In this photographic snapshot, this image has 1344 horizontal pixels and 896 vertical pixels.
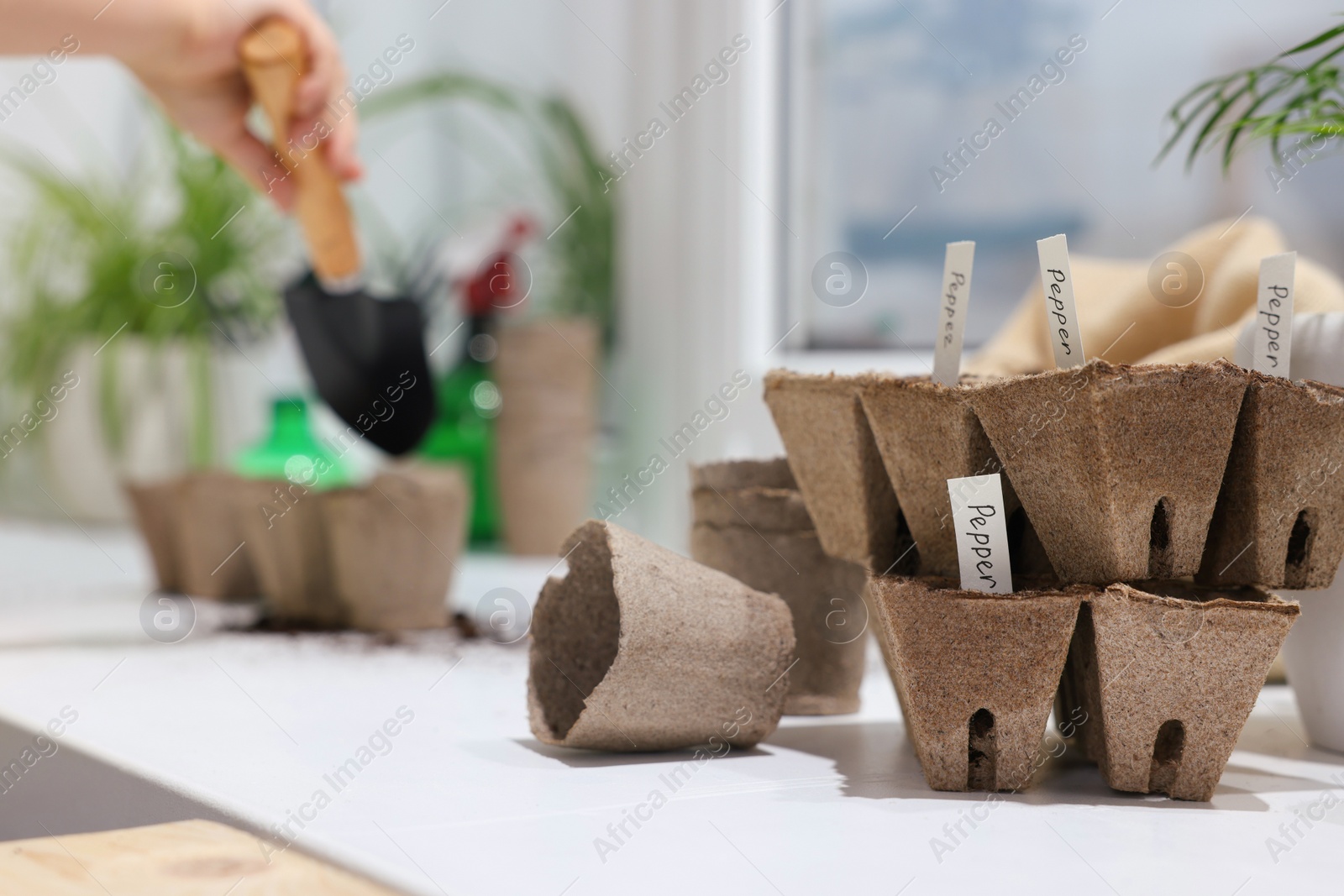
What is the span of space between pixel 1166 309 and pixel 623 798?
24.6 inches

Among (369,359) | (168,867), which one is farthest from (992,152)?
(168,867)

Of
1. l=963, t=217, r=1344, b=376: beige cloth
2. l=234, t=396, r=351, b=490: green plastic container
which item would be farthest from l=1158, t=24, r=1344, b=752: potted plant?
l=234, t=396, r=351, b=490: green plastic container

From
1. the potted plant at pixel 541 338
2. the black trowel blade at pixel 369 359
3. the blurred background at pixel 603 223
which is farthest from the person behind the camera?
the potted plant at pixel 541 338

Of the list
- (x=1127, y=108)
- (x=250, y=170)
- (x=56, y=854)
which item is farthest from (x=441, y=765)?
(x=1127, y=108)

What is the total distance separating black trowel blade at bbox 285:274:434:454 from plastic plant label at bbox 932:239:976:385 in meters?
0.68

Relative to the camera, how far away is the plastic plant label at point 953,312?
2.27 feet

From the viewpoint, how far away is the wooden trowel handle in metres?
1.06

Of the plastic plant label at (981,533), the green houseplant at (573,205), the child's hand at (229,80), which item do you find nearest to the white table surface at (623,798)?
the plastic plant label at (981,533)

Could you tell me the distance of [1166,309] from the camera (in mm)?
973

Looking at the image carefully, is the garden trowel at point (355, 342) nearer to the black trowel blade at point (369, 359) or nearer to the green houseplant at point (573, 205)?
the black trowel blade at point (369, 359)

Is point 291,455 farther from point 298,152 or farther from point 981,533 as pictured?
point 981,533

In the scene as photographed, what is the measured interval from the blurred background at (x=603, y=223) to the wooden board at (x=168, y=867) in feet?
2.68

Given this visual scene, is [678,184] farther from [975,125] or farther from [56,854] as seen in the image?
[56,854]

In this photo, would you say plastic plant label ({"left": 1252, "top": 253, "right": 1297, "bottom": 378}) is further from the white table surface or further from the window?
the window
